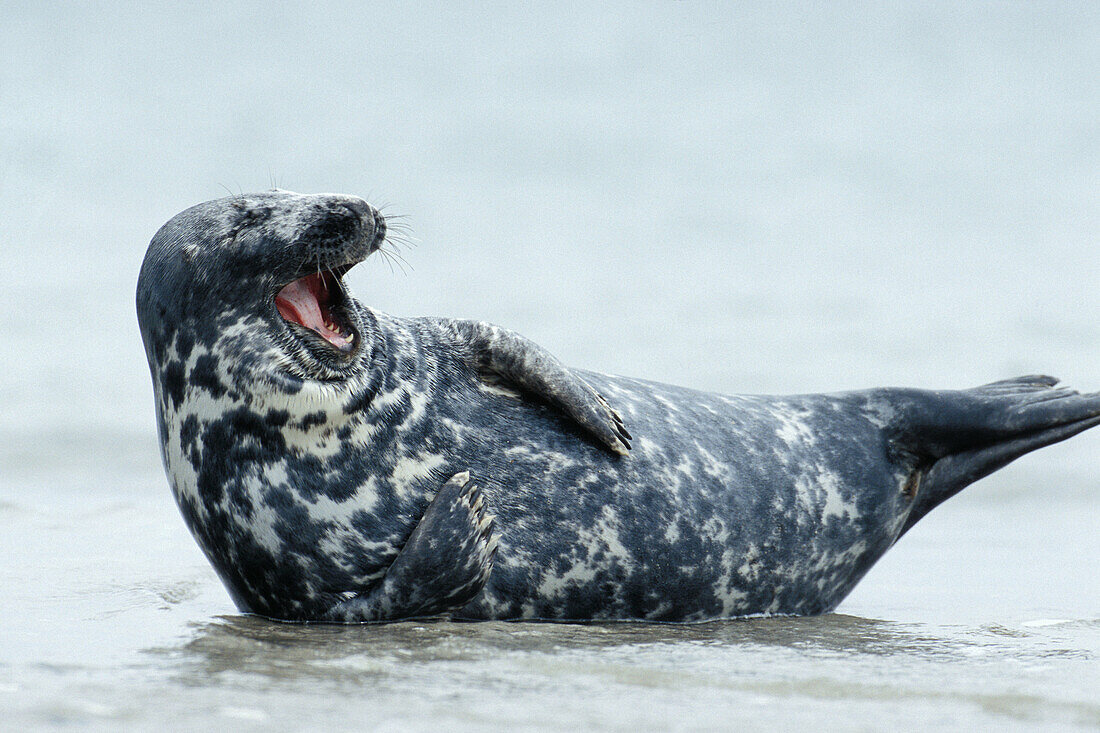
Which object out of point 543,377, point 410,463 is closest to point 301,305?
point 410,463

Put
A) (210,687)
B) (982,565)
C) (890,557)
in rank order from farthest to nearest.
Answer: (890,557) < (982,565) < (210,687)

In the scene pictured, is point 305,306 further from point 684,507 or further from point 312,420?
point 684,507

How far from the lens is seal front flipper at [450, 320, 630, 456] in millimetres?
4328

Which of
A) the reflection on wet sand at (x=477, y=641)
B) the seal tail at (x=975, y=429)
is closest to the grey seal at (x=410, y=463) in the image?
the reflection on wet sand at (x=477, y=641)

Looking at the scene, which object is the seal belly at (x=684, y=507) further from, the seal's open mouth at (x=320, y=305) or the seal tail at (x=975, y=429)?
the seal's open mouth at (x=320, y=305)

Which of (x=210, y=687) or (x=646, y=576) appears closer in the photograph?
(x=210, y=687)

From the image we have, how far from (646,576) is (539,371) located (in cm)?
87

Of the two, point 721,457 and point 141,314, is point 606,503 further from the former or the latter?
point 141,314

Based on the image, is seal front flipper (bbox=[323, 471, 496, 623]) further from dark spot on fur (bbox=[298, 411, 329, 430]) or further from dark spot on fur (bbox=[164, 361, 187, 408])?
dark spot on fur (bbox=[164, 361, 187, 408])

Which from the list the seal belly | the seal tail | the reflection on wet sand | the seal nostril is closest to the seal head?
the seal nostril

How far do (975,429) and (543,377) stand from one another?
2.22 metres

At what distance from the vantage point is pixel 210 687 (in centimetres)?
267

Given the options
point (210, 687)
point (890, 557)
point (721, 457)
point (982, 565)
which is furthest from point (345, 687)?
point (890, 557)

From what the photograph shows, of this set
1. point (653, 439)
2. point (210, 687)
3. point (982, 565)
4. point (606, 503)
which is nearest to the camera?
point (210, 687)
